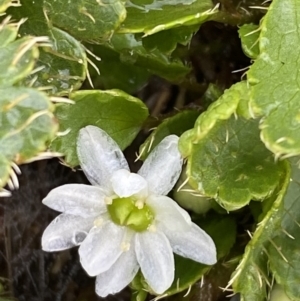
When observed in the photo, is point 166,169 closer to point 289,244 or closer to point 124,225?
point 124,225

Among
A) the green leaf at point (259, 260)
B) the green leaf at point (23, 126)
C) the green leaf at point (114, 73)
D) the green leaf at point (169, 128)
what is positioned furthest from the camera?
the green leaf at point (114, 73)

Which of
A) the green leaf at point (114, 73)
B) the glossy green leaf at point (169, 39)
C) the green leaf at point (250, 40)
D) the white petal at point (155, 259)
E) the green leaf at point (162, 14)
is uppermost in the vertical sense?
the green leaf at point (162, 14)

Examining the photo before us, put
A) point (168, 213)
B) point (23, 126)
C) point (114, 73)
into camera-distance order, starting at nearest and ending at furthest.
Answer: point (23, 126), point (168, 213), point (114, 73)

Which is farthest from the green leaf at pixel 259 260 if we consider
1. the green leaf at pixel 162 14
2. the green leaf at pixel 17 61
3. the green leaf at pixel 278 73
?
the green leaf at pixel 17 61

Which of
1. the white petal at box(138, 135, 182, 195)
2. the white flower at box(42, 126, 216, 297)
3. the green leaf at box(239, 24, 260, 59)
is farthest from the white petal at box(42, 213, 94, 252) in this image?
the green leaf at box(239, 24, 260, 59)

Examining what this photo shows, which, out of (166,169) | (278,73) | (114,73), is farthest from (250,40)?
(114,73)

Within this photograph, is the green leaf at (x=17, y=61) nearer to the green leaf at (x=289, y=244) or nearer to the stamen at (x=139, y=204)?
the stamen at (x=139, y=204)

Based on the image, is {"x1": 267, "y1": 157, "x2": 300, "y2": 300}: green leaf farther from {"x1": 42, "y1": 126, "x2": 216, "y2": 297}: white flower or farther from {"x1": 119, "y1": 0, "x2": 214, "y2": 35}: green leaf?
{"x1": 119, "y1": 0, "x2": 214, "y2": 35}: green leaf
